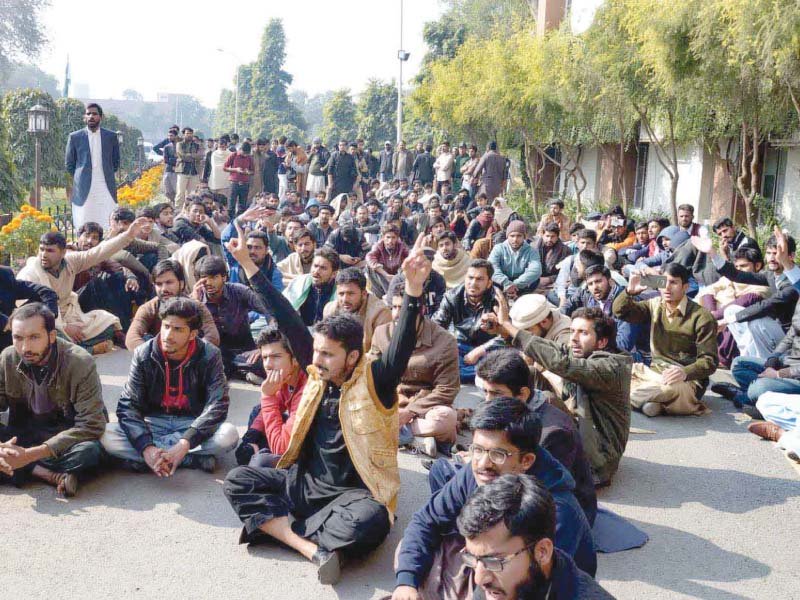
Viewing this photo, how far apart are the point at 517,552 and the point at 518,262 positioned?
24.2 ft

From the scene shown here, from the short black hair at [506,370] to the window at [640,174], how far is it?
17.7 metres

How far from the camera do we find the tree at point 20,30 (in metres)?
40.2

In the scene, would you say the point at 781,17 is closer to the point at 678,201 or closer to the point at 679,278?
the point at 679,278

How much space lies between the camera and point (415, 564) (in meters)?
3.16

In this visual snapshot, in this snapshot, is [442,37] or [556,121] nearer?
[556,121]

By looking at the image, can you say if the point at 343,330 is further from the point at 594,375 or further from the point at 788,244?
the point at 788,244

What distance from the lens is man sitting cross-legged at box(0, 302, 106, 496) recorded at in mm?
4551

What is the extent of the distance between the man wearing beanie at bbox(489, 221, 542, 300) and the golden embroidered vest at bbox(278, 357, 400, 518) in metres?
5.59

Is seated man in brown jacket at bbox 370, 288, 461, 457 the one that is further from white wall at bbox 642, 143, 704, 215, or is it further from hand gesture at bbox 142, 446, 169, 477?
white wall at bbox 642, 143, 704, 215

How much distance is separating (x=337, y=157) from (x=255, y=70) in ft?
117

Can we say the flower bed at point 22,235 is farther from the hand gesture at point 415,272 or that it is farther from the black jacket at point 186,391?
the hand gesture at point 415,272

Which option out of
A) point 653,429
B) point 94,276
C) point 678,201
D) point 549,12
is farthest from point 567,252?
point 549,12

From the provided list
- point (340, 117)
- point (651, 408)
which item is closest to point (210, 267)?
point (651, 408)

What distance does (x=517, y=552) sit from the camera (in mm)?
2420
